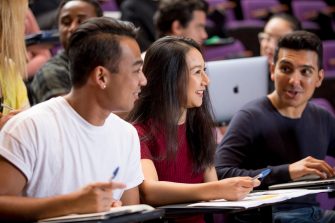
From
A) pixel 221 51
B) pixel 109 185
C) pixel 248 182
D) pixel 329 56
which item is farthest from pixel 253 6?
pixel 109 185

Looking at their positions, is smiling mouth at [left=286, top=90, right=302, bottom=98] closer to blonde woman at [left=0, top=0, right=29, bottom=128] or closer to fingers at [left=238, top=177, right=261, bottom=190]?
fingers at [left=238, top=177, right=261, bottom=190]

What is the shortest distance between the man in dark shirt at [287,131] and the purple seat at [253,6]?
143 inches

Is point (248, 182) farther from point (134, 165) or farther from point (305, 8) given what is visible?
point (305, 8)

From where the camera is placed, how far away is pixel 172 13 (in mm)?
5750

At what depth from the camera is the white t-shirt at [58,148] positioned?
105 inches

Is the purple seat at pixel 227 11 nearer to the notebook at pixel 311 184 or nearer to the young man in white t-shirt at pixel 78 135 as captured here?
the notebook at pixel 311 184

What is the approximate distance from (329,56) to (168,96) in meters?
4.25

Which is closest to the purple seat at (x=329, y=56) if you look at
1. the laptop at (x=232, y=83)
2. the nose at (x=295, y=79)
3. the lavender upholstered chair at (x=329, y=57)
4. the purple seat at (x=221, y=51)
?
the lavender upholstered chair at (x=329, y=57)

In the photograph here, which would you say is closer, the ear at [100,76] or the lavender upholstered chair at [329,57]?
Result: the ear at [100,76]

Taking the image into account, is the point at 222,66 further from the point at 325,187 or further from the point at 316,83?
the point at 325,187

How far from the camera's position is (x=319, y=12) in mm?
7887

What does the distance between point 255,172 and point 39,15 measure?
3.06 metres

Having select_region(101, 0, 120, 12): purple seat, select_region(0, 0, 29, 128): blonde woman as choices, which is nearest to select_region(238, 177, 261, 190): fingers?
select_region(0, 0, 29, 128): blonde woman

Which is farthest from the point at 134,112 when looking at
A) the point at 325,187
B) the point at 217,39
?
the point at 217,39
